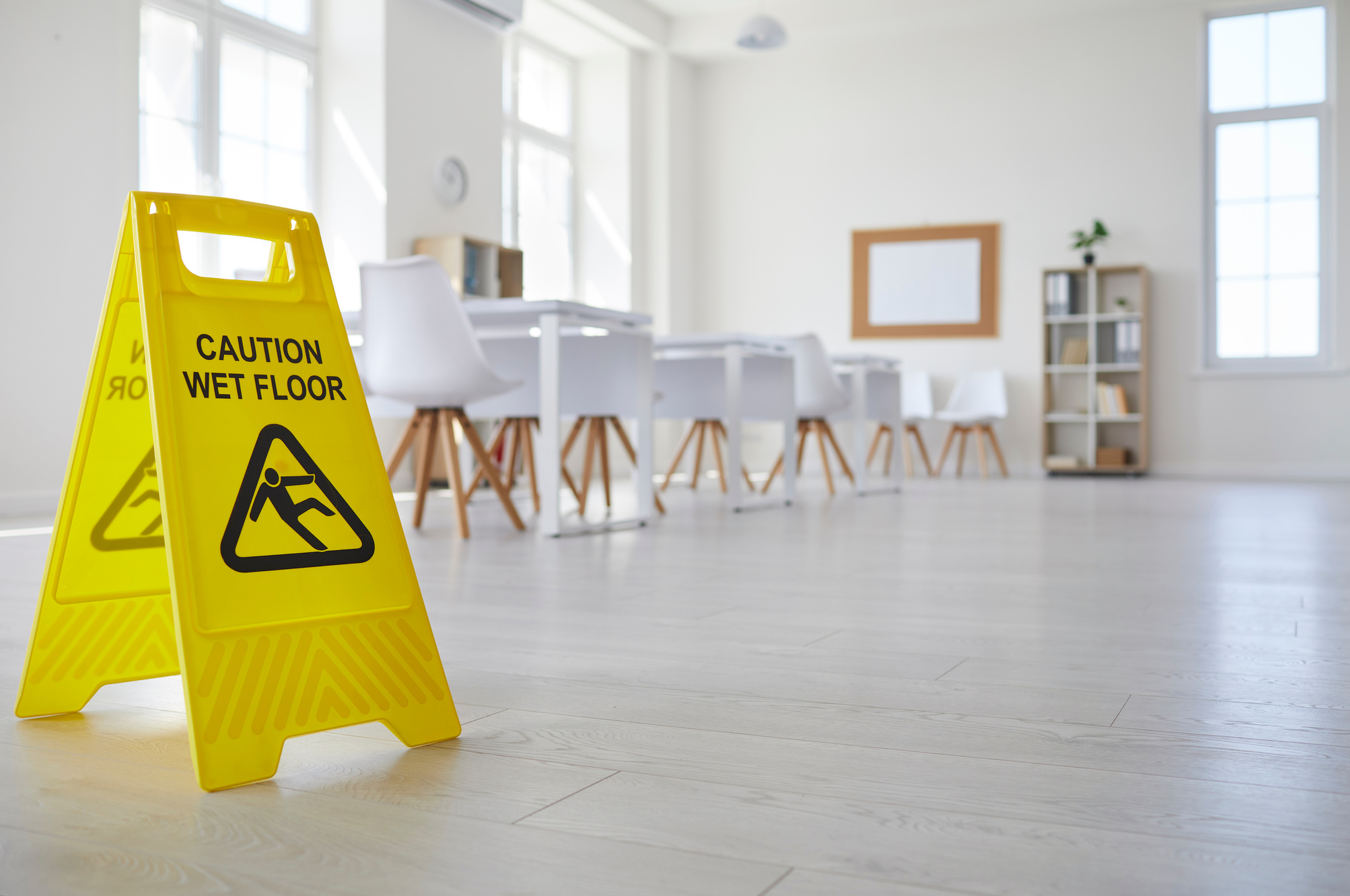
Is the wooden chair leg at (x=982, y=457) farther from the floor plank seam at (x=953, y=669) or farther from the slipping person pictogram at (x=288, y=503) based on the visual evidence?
the slipping person pictogram at (x=288, y=503)

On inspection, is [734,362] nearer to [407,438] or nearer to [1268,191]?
[407,438]

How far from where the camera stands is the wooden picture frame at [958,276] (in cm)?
785

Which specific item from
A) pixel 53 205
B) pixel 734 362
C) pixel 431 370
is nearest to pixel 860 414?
pixel 734 362

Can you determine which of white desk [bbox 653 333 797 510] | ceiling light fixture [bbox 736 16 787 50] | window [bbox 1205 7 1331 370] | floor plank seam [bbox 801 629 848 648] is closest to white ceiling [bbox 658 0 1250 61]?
window [bbox 1205 7 1331 370]

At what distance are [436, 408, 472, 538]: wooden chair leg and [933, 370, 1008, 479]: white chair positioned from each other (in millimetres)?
4537

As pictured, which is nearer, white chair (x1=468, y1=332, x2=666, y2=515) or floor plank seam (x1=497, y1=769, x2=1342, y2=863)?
floor plank seam (x1=497, y1=769, x2=1342, y2=863)

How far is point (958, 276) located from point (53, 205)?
560 centimetres

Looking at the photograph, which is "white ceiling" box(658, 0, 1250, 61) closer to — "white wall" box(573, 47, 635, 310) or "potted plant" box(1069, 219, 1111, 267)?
"white wall" box(573, 47, 635, 310)

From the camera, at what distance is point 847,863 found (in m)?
0.79

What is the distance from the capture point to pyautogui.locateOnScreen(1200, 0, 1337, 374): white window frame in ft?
23.4

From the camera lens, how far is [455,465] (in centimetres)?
340

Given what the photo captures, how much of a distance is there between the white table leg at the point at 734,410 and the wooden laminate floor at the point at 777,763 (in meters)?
2.17

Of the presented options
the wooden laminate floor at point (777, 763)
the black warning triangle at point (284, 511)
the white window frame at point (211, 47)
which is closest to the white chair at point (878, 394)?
the white window frame at point (211, 47)

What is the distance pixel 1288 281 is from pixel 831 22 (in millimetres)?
3357
